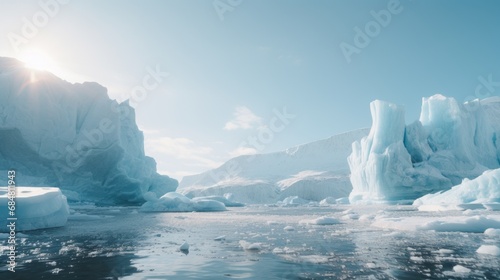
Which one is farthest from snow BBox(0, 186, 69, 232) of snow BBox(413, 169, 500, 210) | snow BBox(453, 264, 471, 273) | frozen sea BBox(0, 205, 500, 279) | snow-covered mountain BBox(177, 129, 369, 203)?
snow-covered mountain BBox(177, 129, 369, 203)

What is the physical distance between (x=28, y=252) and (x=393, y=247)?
30.2 feet

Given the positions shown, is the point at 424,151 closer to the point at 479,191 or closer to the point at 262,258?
the point at 479,191

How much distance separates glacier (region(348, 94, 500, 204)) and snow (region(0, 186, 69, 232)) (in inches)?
1395

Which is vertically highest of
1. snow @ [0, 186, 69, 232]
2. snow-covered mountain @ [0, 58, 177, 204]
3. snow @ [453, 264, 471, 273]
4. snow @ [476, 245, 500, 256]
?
snow-covered mountain @ [0, 58, 177, 204]

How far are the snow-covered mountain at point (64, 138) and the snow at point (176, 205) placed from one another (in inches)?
302

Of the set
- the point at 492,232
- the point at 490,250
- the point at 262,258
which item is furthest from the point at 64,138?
the point at 490,250

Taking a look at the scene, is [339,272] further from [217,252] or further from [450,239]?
[450,239]

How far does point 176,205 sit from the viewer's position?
35.3m

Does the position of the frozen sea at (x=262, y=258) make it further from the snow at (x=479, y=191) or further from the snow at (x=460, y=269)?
the snow at (x=479, y=191)

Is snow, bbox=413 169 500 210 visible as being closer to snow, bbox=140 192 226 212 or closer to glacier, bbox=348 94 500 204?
glacier, bbox=348 94 500 204

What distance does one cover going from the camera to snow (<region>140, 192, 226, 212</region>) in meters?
33.5

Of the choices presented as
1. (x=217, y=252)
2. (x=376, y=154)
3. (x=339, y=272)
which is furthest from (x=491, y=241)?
(x=376, y=154)

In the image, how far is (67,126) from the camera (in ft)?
124

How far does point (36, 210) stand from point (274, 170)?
105 meters
